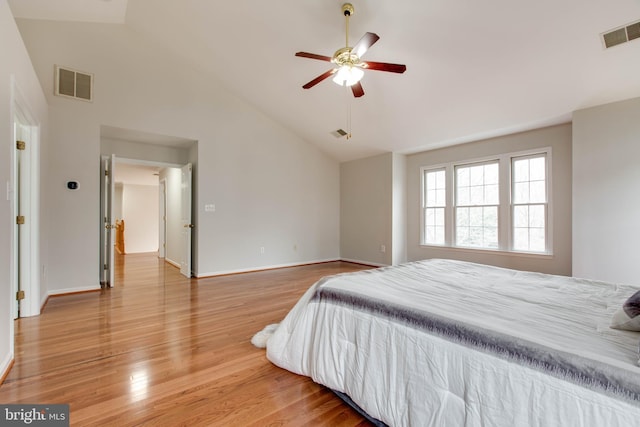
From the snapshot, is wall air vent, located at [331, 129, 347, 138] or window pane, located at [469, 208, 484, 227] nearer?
window pane, located at [469, 208, 484, 227]

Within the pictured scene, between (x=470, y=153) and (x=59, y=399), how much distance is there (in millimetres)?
6019

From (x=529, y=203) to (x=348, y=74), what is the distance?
3.69 metres

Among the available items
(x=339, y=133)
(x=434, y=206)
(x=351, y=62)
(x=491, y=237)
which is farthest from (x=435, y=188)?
(x=351, y=62)

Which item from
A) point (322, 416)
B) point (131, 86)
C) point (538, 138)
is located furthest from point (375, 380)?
point (131, 86)

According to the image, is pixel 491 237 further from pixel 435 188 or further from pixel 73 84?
pixel 73 84

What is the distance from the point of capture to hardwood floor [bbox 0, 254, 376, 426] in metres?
1.67

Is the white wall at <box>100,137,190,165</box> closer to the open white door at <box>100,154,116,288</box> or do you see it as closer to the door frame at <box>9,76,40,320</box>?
the open white door at <box>100,154,116,288</box>

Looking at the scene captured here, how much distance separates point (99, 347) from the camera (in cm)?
248

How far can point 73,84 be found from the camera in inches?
162

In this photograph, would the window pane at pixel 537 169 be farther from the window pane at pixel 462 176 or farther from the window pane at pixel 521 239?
the window pane at pixel 462 176

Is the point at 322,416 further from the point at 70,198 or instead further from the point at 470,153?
the point at 470,153

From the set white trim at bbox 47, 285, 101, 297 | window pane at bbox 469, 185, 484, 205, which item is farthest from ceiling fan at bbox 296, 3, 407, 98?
white trim at bbox 47, 285, 101, 297

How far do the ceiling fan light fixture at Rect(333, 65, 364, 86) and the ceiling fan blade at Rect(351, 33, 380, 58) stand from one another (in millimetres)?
228

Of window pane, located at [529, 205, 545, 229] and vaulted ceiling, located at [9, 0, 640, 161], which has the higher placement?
vaulted ceiling, located at [9, 0, 640, 161]
